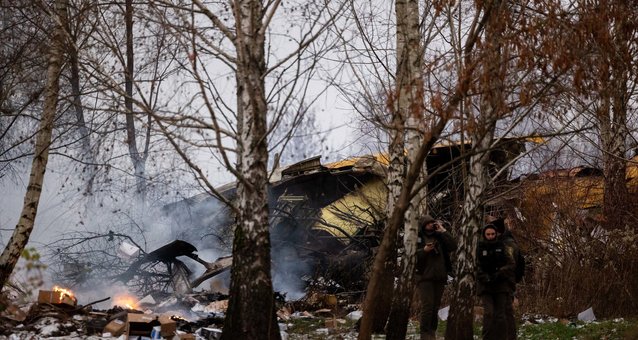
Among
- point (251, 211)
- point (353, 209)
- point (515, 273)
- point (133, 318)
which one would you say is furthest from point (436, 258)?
point (353, 209)

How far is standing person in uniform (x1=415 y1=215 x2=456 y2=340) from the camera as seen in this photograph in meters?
10.3

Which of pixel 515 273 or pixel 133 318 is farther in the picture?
pixel 133 318

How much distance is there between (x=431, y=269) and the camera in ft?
34.3

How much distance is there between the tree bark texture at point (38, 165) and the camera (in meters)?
11.3

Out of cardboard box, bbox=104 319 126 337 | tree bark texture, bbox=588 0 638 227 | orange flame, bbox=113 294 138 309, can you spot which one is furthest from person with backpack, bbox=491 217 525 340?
orange flame, bbox=113 294 138 309

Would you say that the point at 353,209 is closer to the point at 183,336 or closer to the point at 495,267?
the point at 495,267

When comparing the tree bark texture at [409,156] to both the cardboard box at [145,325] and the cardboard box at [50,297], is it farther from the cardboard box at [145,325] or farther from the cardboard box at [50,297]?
the cardboard box at [50,297]

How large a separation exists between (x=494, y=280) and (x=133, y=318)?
475 centimetres

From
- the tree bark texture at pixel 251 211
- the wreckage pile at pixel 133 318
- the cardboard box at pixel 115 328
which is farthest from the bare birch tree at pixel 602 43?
the cardboard box at pixel 115 328

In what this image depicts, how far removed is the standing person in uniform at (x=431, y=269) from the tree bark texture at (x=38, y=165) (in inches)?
220

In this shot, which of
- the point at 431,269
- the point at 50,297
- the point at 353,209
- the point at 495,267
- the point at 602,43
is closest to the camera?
the point at 602,43

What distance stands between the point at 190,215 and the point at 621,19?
13936mm

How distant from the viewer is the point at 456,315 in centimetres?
1040

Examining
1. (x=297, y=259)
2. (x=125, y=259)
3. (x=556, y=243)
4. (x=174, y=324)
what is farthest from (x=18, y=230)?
(x=556, y=243)
